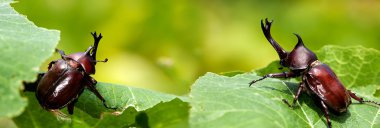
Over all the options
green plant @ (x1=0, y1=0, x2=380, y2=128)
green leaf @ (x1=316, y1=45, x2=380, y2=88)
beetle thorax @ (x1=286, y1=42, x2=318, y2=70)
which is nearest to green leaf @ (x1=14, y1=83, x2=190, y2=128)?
green plant @ (x1=0, y1=0, x2=380, y2=128)

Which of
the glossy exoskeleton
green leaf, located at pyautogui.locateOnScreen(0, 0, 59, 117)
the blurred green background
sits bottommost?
the blurred green background

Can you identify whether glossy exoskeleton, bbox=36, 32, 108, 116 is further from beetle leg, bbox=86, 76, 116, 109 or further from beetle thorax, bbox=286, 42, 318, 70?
beetle thorax, bbox=286, 42, 318, 70

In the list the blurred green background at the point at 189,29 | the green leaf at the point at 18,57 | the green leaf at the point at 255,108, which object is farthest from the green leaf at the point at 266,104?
the blurred green background at the point at 189,29

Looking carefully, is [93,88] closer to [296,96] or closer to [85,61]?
[85,61]

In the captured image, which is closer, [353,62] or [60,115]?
[60,115]

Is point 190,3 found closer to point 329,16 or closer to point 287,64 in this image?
point 329,16

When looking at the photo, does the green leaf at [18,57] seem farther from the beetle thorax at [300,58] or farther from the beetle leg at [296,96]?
the beetle thorax at [300,58]

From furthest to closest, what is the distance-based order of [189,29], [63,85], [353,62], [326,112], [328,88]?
[189,29] → [353,62] → [328,88] → [326,112] → [63,85]

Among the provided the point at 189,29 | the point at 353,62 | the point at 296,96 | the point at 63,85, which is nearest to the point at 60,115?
the point at 63,85
